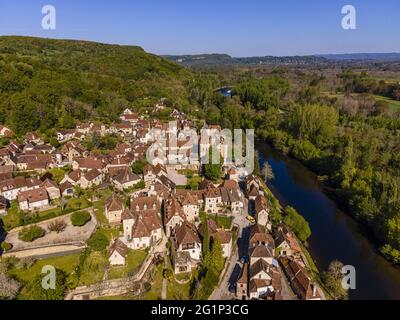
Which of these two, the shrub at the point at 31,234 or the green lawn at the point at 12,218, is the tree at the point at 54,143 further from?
the shrub at the point at 31,234

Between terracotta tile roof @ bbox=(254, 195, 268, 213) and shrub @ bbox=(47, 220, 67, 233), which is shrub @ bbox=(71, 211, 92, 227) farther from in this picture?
terracotta tile roof @ bbox=(254, 195, 268, 213)

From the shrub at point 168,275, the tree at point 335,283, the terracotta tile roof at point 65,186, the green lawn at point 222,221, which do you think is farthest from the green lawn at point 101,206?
the tree at point 335,283

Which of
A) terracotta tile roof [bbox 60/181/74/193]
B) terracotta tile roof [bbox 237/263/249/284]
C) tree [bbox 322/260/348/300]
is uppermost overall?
terracotta tile roof [bbox 60/181/74/193]

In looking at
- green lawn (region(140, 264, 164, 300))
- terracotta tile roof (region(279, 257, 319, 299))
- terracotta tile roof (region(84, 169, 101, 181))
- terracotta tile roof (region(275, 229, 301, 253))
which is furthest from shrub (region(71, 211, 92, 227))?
terracotta tile roof (region(279, 257, 319, 299))

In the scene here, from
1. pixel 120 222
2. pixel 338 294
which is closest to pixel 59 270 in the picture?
pixel 120 222

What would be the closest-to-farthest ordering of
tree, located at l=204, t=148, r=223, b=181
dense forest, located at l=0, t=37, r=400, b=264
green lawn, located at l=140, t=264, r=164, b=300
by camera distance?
green lawn, located at l=140, t=264, r=164, b=300 < dense forest, located at l=0, t=37, r=400, b=264 < tree, located at l=204, t=148, r=223, b=181
